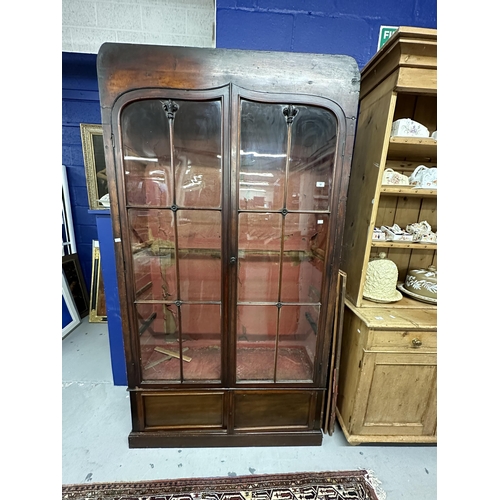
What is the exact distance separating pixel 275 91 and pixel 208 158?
43 cm

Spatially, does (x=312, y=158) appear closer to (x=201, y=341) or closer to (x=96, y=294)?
(x=201, y=341)

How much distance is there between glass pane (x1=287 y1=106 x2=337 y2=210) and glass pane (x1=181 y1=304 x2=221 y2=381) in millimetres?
767

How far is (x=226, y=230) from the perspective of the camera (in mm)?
1104

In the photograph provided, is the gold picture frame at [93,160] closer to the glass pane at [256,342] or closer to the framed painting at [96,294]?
the framed painting at [96,294]

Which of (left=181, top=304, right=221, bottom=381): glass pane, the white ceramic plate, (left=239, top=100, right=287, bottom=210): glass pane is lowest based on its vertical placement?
(left=181, top=304, right=221, bottom=381): glass pane

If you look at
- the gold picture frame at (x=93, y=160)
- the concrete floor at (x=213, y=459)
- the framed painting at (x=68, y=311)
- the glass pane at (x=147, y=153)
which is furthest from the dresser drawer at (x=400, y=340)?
the framed painting at (x=68, y=311)

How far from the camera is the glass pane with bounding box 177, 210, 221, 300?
3.88 feet

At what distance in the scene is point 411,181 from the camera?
1306 mm

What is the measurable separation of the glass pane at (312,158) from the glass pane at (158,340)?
0.92 metres

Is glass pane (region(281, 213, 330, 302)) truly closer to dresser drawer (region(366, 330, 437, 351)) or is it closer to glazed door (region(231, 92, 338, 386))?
glazed door (region(231, 92, 338, 386))

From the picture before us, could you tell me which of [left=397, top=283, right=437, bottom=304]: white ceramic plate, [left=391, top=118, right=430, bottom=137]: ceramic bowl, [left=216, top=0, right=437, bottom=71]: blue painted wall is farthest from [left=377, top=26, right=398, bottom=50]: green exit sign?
[left=397, top=283, right=437, bottom=304]: white ceramic plate

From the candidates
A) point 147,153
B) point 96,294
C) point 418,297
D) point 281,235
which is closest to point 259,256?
→ point 281,235
